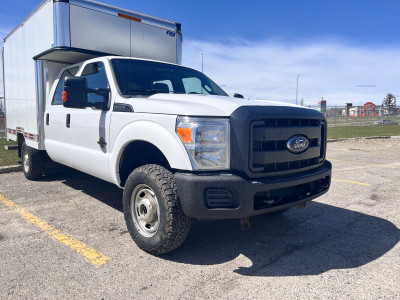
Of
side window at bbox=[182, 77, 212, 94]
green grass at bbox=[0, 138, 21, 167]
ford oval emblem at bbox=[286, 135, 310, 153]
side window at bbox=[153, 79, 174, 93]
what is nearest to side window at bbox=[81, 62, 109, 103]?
side window at bbox=[153, 79, 174, 93]

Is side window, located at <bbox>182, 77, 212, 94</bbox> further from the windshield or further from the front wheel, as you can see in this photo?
the front wheel

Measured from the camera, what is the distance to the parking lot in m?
2.62

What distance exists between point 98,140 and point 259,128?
2105 millimetres

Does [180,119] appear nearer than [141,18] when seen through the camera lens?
Yes

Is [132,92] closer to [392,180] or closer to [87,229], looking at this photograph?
[87,229]

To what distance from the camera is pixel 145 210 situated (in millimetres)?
3354

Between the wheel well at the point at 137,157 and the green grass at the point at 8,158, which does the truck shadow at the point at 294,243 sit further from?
the green grass at the point at 8,158

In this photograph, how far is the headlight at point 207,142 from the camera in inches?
111

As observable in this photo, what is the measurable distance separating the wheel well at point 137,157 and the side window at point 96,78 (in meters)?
0.78

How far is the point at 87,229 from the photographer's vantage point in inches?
153

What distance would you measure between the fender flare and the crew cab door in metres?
0.24

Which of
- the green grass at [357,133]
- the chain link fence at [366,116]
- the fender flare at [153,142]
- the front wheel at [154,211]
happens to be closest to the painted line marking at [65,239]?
the front wheel at [154,211]

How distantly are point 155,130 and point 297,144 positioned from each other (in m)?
1.40

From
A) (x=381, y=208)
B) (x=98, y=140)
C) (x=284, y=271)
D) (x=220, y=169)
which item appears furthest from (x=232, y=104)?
(x=381, y=208)
